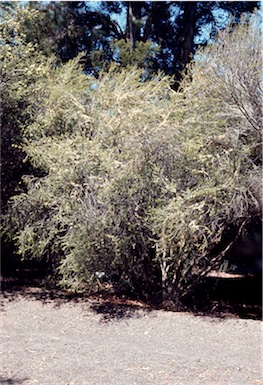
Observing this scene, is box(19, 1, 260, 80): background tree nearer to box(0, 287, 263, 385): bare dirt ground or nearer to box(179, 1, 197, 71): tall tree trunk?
box(179, 1, 197, 71): tall tree trunk

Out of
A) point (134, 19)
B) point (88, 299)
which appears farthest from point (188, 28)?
point (88, 299)

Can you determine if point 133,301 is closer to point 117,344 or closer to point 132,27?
point 117,344

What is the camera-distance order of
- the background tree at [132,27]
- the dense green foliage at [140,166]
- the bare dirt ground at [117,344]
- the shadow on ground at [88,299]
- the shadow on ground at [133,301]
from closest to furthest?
the bare dirt ground at [117,344], the dense green foliage at [140,166], the shadow on ground at [88,299], the shadow on ground at [133,301], the background tree at [132,27]

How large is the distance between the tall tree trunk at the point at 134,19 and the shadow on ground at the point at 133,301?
7001 millimetres

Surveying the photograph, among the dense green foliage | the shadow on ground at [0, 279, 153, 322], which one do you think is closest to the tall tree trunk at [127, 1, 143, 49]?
the dense green foliage

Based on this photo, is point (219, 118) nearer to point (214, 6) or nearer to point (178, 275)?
point (178, 275)

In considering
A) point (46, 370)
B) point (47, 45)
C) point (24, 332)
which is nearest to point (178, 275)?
point (24, 332)

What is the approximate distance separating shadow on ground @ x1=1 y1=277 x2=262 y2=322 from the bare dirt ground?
0.03m

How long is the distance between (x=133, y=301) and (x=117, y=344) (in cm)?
226

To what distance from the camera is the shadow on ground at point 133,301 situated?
6.75 m

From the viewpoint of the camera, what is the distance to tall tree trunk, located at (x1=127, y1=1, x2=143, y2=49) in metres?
12.1

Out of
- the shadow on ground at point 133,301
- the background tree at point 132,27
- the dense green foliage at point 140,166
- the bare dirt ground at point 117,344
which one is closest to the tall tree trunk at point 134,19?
the background tree at point 132,27

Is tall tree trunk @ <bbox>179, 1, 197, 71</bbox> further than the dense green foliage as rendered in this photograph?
Yes

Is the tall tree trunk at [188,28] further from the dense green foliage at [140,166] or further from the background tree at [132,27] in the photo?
the dense green foliage at [140,166]
